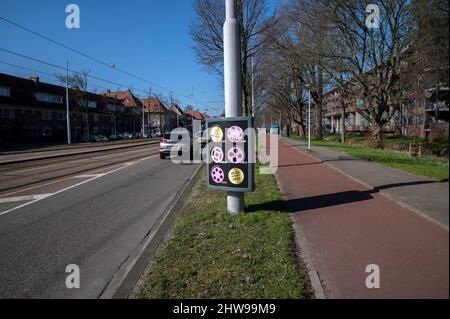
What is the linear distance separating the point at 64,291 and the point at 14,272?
1.03m

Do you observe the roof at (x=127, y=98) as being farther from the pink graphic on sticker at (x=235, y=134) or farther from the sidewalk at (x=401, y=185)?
the pink graphic on sticker at (x=235, y=134)

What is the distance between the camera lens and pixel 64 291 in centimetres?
372

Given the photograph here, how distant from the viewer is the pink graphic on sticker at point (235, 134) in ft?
20.0

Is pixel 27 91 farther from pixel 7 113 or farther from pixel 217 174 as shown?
pixel 217 174

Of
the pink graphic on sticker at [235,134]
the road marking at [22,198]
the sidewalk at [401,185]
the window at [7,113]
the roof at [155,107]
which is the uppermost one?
the roof at [155,107]

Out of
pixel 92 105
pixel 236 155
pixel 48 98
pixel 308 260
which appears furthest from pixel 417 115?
pixel 92 105

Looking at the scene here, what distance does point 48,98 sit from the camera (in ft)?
185

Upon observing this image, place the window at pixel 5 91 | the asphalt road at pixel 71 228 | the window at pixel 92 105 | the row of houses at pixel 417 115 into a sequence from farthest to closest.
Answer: the window at pixel 92 105 < the window at pixel 5 91 < the asphalt road at pixel 71 228 < the row of houses at pixel 417 115

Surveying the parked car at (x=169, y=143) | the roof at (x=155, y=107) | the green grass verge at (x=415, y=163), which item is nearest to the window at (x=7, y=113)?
the parked car at (x=169, y=143)

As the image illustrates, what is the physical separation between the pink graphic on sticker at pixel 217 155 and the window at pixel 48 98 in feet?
188

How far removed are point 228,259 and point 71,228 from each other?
3466 mm

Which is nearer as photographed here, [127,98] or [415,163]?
[415,163]

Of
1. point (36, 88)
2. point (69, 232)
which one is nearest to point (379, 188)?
point (69, 232)
